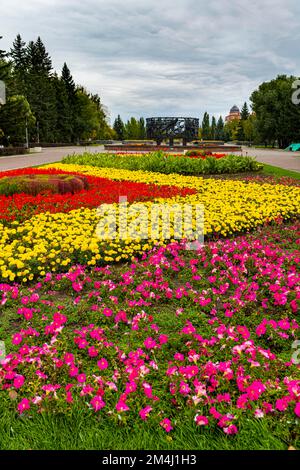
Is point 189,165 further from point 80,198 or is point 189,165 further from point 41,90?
point 41,90

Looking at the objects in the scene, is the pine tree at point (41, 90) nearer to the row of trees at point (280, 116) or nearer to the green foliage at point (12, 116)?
the green foliage at point (12, 116)

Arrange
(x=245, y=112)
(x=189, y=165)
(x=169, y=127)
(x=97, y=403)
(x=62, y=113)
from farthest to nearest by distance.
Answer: (x=245, y=112) → (x=62, y=113) → (x=169, y=127) → (x=189, y=165) → (x=97, y=403)

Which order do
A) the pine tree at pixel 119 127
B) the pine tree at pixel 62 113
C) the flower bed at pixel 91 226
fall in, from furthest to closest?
the pine tree at pixel 119 127 < the pine tree at pixel 62 113 < the flower bed at pixel 91 226

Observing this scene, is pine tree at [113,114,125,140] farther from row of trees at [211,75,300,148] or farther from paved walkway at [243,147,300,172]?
paved walkway at [243,147,300,172]

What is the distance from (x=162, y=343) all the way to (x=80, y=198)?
5859mm

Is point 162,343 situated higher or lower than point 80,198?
lower

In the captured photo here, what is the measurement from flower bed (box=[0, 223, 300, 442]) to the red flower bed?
10.1 ft

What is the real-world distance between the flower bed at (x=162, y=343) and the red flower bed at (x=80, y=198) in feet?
10.1

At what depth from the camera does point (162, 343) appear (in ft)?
10.7

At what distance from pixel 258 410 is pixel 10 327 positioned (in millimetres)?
2388

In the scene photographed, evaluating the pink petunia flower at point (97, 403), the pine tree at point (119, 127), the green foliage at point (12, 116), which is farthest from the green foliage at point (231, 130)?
the pink petunia flower at point (97, 403)

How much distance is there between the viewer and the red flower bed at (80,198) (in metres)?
7.44

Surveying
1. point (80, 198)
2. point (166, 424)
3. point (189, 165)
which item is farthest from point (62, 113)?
point (166, 424)

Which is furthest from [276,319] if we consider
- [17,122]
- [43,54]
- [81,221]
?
[43,54]
